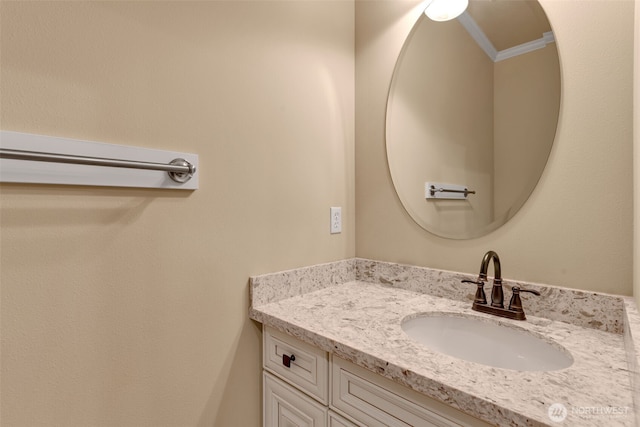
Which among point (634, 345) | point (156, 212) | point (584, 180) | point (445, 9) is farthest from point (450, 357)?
point (445, 9)

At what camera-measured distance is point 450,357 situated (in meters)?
0.71

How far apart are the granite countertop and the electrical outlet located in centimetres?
22

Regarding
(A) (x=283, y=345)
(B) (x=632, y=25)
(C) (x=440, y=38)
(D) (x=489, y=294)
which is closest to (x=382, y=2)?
(C) (x=440, y=38)

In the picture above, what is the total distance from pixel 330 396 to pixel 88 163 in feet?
2.62

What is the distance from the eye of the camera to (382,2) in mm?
1344

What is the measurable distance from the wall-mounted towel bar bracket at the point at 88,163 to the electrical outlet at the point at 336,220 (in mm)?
594

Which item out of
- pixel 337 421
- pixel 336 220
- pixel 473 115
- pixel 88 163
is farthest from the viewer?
pixel 336 220

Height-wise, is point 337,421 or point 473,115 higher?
point 473,115

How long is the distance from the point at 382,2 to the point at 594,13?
76cm

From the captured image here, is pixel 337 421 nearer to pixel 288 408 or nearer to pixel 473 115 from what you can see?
pixel 288 408

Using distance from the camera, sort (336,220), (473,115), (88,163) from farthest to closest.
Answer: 1. (336,220)
2. (473,115)
3. (88,163)

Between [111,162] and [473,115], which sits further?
[473,115]

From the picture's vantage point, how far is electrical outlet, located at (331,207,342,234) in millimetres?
1328

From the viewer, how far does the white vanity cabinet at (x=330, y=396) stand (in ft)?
2.18
